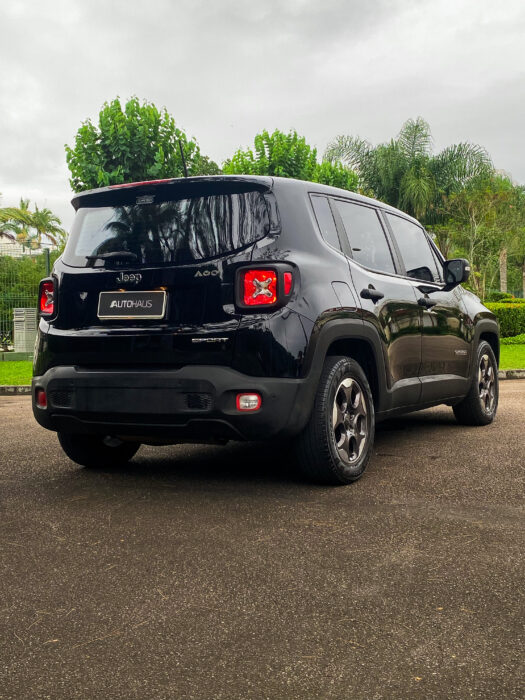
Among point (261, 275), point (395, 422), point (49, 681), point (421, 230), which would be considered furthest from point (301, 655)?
point (395, 422)

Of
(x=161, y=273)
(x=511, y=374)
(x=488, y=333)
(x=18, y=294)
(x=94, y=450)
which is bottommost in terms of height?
(x=94, y=450)

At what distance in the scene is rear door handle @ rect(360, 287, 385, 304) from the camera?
16.8ft

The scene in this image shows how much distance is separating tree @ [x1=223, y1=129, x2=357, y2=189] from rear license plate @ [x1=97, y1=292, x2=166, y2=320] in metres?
29.4

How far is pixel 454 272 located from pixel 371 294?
1600mm

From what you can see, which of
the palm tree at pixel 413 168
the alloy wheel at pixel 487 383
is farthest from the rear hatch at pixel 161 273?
the palm tree at pixel 413 168

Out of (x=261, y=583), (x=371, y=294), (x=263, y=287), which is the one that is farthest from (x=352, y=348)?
(x=261, y=583)

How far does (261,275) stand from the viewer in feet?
14.5

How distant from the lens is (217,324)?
4.43 meters

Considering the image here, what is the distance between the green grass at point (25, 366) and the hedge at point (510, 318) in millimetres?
3027

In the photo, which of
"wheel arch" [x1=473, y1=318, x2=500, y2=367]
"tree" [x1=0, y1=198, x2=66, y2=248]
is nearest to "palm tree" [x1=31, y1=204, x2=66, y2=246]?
"tree" [x1=0, y1=198, x2=66, y2=248]

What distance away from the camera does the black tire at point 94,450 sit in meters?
5.39

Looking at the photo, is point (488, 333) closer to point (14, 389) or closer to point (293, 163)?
point (14, 389)

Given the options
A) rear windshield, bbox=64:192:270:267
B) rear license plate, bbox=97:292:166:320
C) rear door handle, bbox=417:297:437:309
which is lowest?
rear license plate, bbox=97:292:166:320

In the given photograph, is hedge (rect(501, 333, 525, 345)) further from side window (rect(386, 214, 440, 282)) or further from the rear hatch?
the rear hatch
